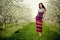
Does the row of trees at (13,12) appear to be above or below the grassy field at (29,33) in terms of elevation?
above

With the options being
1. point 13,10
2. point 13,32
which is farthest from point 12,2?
point 13,32

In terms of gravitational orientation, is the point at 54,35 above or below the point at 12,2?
below

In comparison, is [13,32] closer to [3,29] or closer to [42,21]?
[3,29]

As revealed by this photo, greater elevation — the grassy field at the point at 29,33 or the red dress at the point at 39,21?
the red dress at the point at 39,21

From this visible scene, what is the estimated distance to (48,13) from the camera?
6.29ft

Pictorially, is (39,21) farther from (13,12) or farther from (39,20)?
(13,12)

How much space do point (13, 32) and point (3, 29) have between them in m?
0.11

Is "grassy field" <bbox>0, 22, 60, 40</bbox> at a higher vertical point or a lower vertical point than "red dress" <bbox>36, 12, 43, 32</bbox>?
lower

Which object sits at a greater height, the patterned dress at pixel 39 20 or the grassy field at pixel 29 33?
the patterned dress at pixel 39 20

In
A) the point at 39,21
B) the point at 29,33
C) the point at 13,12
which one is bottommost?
the point at 29,33

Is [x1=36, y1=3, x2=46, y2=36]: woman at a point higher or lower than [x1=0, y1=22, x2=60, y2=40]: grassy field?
higher

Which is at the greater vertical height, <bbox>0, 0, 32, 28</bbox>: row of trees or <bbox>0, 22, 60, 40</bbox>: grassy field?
<bbox>0, 0, 32, 28</bbox>: row of trees

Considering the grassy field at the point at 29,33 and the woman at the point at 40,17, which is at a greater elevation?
the woman at the point at 40,17

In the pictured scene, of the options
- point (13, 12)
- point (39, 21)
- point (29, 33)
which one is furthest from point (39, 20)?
point (13, 12)
